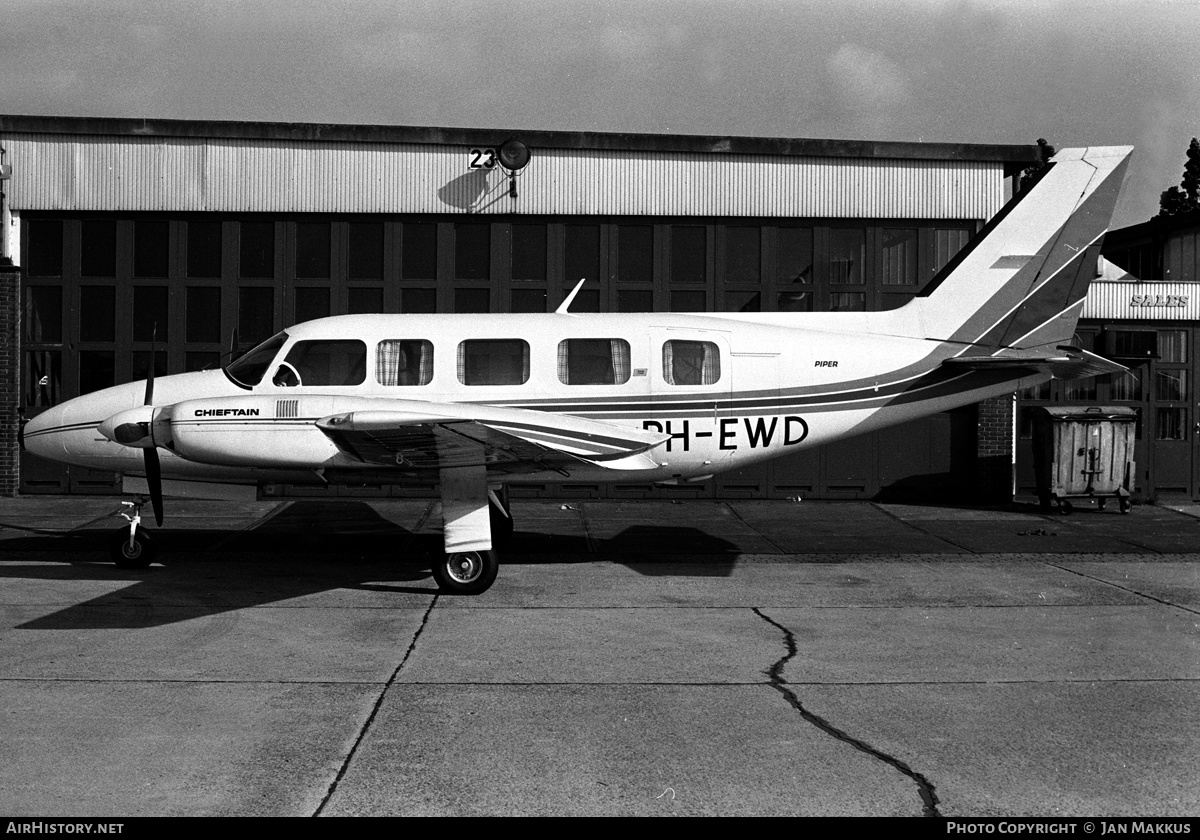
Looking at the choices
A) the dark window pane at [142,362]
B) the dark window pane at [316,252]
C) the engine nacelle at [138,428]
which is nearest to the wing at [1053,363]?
the engine nacelle at [138,428]

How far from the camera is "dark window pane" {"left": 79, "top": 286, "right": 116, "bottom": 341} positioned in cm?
1888

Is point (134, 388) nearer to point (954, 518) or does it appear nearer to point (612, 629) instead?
point (612, 629)

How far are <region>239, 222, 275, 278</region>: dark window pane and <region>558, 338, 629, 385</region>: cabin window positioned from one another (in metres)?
9.31

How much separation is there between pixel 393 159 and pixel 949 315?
35.6 ft

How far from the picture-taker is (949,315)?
1238 cm

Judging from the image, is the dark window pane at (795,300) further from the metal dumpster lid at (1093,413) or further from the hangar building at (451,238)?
the metal dumpster lid at (1093,413)

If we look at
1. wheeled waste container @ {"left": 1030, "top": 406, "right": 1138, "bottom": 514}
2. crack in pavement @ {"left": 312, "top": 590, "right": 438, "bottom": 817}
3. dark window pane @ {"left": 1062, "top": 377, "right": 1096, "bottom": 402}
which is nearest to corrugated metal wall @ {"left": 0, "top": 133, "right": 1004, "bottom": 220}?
dark window pane @ {"left": 1062, "top": 377, "right": 1096, "bottom": 402}

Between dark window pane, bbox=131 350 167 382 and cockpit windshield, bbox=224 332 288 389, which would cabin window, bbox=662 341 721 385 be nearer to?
cockpit windshield, bbox=224 332 288 389

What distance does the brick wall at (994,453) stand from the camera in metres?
19.4

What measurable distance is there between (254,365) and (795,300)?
36.0 ft

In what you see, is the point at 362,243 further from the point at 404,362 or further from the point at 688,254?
the point at 404,362

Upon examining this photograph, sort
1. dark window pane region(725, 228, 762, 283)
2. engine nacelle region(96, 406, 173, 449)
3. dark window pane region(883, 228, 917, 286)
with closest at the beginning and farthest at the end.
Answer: engine nacelle region(96, 406, 173, 449)
dark window pane region(725, 228, 762, 283)
dark window pane region(883, 228, 917, 286)

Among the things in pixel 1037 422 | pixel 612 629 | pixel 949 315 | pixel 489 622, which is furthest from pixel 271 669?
pixel 1037 422

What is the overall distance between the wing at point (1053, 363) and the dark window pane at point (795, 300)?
747cm
